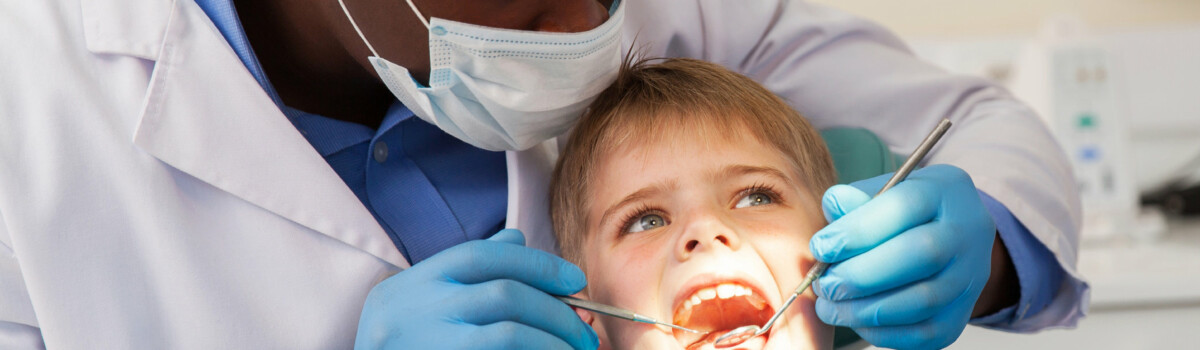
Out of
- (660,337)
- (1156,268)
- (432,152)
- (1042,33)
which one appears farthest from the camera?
(1042,33)

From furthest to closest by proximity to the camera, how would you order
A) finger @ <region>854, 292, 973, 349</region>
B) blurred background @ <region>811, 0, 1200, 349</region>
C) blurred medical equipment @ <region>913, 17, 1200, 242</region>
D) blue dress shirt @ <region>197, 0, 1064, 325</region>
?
blurred medical equipment @ <region>913, 17, 1200, 242</region>, blurred background @ <region>811, 0, 1200, 349</region>, blue dress shirt @ <region>197, 0, 1064, 325</region>, finger @ <region>854, 292, 973, 349</region>

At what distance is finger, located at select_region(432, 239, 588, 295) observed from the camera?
3.40ft

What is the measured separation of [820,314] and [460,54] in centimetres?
51

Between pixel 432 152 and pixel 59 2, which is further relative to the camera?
pixel 432 152

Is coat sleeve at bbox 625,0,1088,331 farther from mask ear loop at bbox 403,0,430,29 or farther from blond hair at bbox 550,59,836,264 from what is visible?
mask ear loop at bbox 403,0,430,29

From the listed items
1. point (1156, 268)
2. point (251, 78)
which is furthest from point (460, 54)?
point (1156, 268)

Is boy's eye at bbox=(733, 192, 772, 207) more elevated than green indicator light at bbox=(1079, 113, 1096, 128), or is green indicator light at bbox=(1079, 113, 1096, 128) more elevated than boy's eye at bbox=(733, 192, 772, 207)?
boy's eye at bbox=(733, 192, 772, 207)

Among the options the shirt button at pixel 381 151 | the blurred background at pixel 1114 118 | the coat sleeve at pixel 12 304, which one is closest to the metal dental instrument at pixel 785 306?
the shirt button at pixel 381 151

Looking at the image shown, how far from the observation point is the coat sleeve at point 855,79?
141 cm

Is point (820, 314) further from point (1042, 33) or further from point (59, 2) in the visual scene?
point (1042, 33)

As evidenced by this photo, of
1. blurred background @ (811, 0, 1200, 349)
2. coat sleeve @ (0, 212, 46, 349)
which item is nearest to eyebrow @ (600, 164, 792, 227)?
coat sleeve @ (0, 212, 46, 349)

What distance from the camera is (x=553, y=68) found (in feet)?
A: 3.50

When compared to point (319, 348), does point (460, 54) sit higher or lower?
higher

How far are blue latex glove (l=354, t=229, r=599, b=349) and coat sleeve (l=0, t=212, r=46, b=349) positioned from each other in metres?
0.40
